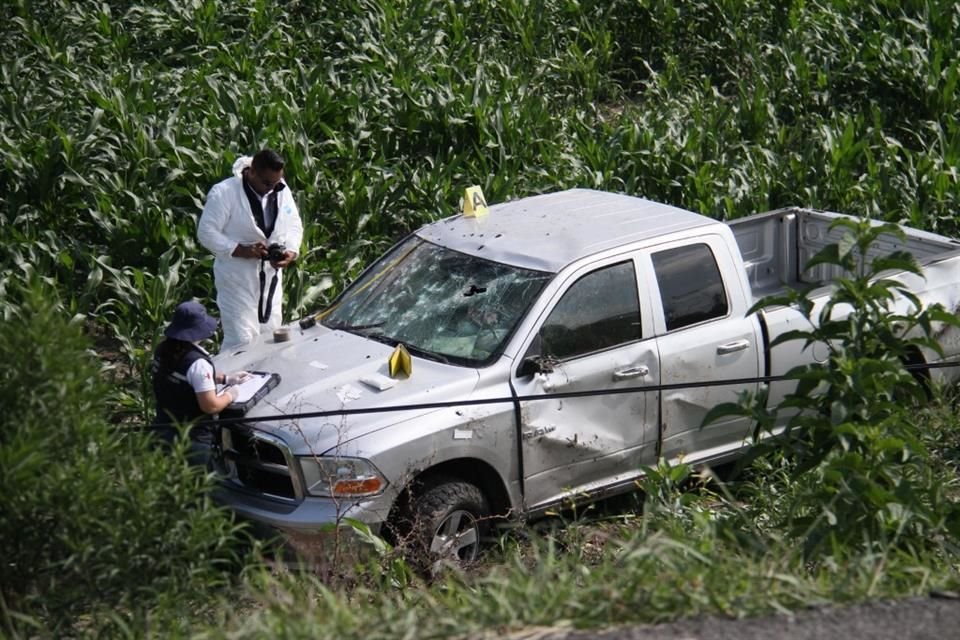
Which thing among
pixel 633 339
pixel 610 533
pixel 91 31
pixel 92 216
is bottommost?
pixel 610 533

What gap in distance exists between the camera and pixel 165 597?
524cm

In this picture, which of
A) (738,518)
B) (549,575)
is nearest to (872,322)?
(738,518)

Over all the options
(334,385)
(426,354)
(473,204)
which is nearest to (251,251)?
(473,204)

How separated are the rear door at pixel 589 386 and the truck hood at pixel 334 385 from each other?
0.43m

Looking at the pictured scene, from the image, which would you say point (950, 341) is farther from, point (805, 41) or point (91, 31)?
point (91, 31)

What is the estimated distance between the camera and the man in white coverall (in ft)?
28.0

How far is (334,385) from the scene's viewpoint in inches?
277

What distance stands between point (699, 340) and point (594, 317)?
27.7 inches

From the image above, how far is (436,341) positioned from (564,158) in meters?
4.73

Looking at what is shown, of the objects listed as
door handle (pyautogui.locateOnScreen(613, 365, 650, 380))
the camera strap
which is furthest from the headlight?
the camera strap

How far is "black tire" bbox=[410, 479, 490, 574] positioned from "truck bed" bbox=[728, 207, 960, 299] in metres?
3.44

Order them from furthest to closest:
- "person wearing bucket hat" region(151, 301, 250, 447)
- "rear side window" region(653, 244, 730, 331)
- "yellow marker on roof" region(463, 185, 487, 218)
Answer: "yellow marker on roof" region(463, 185, 487, 218) → "rear side window" region(653, 244, 730, 331) → "person wearing bucket hat" region(151, 301, 250, 447)

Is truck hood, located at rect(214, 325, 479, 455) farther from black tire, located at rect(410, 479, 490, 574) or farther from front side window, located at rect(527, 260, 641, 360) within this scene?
front side window, located at rect(527, 260, 641, 360)

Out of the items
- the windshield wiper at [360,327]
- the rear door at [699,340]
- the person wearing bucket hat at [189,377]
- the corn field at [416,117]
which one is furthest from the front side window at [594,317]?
the corn field at [416,117]
